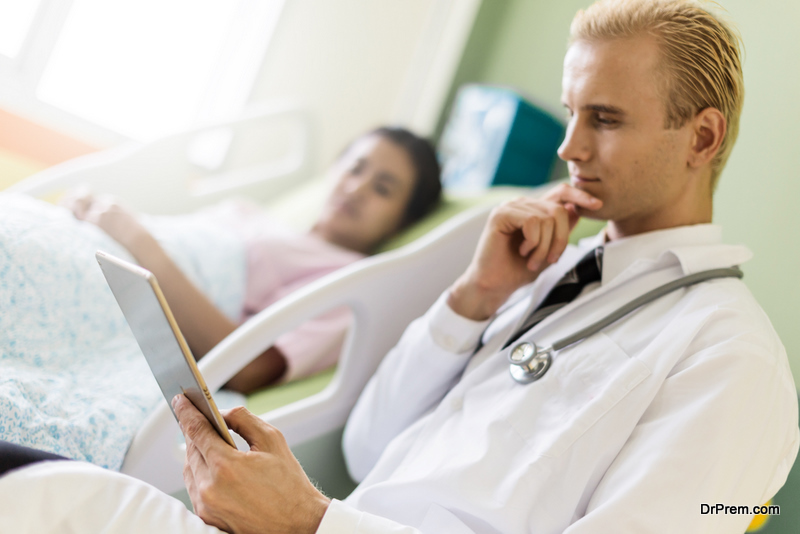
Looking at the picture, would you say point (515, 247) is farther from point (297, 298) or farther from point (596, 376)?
point (297, 298)

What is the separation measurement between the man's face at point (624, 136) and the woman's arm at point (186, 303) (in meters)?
0.74

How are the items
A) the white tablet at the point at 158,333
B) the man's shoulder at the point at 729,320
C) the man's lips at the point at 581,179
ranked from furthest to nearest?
the man's lips at the point at 581,179 → the man's shoulder at the point at 729,320 → the white tablet at the point at 158,333

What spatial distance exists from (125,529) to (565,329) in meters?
0.67

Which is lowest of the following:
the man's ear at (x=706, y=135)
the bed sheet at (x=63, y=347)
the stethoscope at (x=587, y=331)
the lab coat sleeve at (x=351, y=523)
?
the bed sheet at (x=63, y=347)

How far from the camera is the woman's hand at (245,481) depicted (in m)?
0.68

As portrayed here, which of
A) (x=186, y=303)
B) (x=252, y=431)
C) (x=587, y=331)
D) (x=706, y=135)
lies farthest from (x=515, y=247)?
(x=186, y=303)

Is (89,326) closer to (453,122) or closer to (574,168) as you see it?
(574,168)

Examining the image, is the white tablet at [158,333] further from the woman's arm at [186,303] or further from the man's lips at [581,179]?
the man's lips at [581,179]

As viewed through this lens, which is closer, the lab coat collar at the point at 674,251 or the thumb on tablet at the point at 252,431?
the thumb on tablet at the point at 252,431

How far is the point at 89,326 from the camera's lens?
110cm

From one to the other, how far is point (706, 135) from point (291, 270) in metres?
1.03

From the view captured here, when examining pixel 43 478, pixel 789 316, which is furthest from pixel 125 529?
pixel 789 316

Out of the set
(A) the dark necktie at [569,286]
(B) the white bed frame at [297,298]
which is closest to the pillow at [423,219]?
(B) the white bed frame at [297,298]

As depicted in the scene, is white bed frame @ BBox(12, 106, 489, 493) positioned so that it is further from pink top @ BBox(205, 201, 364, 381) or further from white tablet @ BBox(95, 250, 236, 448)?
white tablet @ BBox(95, 250, 236, 448)
